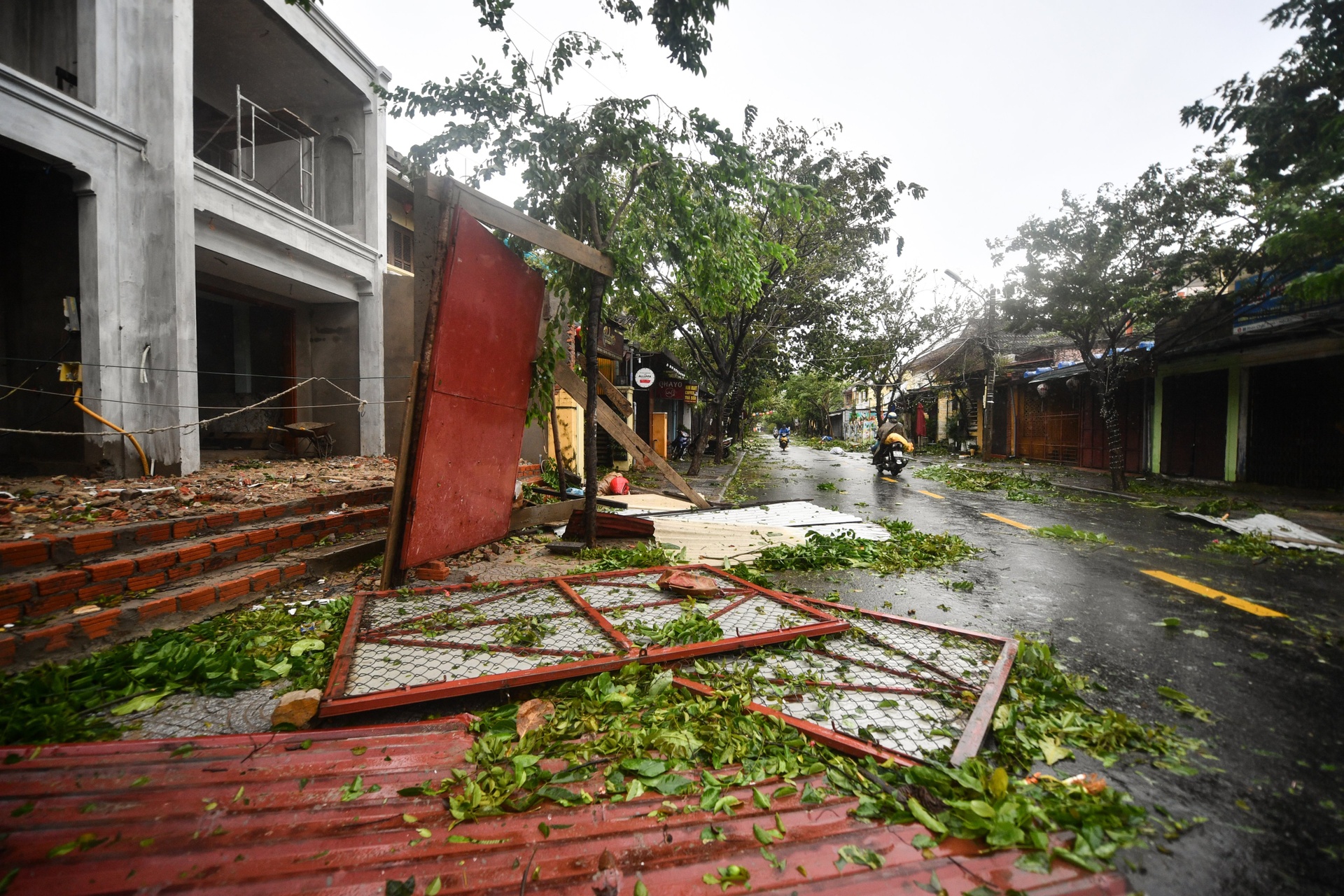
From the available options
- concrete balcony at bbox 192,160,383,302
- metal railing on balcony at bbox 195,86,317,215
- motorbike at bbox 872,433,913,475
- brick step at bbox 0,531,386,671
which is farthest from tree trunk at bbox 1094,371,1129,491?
metal railing on balcony at bbox 195,86,317,215

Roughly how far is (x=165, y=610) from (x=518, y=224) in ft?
11.0

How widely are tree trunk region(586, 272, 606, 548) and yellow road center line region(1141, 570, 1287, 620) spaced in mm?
5051

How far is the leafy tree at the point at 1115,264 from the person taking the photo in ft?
34.9

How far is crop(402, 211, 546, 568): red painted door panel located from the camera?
13.1 feet

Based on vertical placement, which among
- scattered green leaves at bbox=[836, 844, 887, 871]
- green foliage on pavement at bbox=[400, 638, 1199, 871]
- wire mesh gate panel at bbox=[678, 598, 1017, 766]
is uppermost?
wire mesh gate panel at bbox=[678, 598, 1017, 766]

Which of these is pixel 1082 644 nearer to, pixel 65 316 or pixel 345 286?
pixel 65 316

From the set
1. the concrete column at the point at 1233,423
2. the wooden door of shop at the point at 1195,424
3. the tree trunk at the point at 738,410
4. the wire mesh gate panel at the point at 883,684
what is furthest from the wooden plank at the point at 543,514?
the wooden door of shop at the point at 1195,424

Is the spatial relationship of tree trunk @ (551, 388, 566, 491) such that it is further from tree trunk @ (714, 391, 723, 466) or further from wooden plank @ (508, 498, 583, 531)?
tree trunk @ (714, 391, 723, 466)

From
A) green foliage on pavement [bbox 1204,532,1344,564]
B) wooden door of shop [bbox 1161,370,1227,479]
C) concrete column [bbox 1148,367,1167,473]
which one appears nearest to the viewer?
green foliage on pavement [bbox 1204,532,1344,564]

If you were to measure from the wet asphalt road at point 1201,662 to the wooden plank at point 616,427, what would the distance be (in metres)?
2.20

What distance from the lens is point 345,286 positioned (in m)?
10.2

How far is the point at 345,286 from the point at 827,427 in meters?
62.2

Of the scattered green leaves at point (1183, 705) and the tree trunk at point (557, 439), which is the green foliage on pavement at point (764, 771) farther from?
the tree trunk at point (557, 439)

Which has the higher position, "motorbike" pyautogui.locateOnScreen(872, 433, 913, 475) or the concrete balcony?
the concrete balcony
